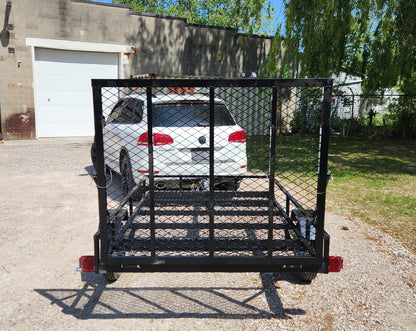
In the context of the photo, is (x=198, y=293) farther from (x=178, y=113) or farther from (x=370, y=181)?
(x=370, y=181)

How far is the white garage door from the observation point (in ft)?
46.4

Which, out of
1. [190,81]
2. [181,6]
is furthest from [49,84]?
[181,6]

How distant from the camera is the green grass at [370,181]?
4764 mm

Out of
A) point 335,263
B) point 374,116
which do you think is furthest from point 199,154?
point 374,116

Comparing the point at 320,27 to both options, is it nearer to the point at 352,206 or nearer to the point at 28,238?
the point at 352,206

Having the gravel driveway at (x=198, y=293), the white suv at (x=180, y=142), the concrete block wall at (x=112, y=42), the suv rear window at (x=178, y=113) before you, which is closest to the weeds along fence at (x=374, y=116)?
the concrete block wall at (x=112, y=42)

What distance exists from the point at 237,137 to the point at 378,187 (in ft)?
10.8

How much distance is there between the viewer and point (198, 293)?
3.12m

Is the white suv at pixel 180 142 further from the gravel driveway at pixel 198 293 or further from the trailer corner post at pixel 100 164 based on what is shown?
the trailer corner post at pixel 100 164

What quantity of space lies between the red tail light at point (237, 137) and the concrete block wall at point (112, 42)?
10746 millimetres

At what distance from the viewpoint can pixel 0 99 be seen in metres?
13.4

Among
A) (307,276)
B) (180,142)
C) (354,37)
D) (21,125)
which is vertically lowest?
(307,276)

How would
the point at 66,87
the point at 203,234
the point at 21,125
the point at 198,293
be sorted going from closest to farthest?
the point at 198,293
the point at 203,234
the point at 21,125
the point at 66,87

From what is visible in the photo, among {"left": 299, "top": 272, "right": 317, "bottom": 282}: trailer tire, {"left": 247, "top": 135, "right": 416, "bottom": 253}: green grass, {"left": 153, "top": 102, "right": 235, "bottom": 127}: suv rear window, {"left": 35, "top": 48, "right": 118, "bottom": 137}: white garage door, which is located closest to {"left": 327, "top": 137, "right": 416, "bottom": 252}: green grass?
{"left": 247, "top": 135, "right": 416, "bottom": 253}: green grass
